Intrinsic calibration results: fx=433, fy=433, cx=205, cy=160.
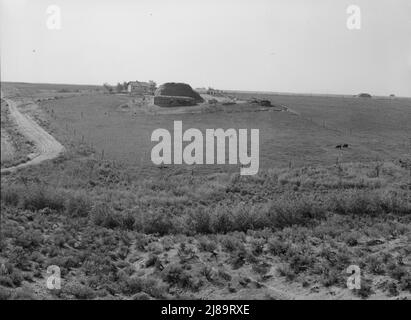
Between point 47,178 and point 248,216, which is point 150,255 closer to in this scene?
point 248,216

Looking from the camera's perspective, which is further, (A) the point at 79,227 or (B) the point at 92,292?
(A) the point at 79,227

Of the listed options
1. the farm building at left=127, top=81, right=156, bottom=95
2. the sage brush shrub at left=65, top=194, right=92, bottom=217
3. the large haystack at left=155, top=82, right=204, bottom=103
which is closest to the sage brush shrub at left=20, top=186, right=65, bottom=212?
the sage brush shrub at left=65, top=194, right=92, bottom=217

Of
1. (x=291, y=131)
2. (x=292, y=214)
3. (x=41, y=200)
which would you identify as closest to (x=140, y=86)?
(x=291, y=131)

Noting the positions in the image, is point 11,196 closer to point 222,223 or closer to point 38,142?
point 222,223

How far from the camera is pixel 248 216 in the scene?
1595 cm

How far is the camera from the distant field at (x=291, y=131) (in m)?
Answer: 25.8

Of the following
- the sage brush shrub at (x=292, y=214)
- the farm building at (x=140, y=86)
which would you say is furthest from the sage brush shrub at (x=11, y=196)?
the farm building at (x=140, y=86)

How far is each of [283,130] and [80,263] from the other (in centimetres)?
2696

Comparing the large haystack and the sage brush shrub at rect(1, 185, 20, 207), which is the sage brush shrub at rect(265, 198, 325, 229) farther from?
the large haystack

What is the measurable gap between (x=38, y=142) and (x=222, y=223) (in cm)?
2798

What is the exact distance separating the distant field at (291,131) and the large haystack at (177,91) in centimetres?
1103

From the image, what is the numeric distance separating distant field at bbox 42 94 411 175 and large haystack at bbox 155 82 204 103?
11035 mm

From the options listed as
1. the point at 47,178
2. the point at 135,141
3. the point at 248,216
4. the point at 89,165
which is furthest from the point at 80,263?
the point at 135,141

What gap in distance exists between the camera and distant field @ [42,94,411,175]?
2575cm
